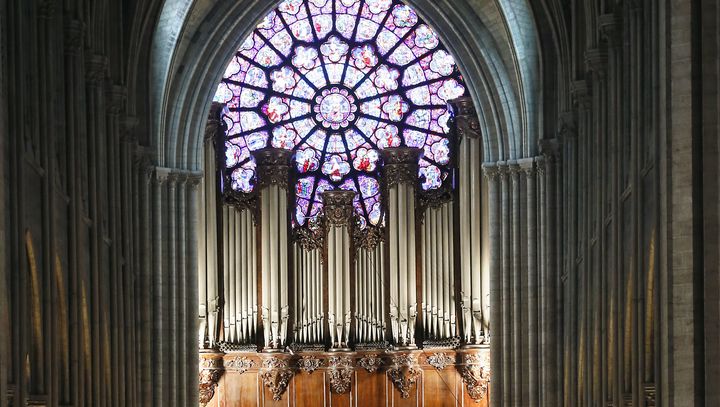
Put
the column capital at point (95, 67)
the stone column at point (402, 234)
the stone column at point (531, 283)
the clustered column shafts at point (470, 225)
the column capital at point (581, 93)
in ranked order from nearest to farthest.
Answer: the column capital at point (95, 67) < the column capital at point (581, 93) < the stone column at point (531, 283) < the clustered column shafts at point (470, 225) < the stone column at point (402, 234)

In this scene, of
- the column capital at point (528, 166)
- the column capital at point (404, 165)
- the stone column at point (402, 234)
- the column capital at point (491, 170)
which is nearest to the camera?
the column capital at point (528, 166)

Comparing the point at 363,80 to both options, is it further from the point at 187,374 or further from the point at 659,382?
the point at 659,382

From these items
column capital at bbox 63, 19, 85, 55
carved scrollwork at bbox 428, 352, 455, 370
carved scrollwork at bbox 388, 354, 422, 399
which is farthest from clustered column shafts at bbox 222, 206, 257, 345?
column capital at bbox 63, 19, 85, 55

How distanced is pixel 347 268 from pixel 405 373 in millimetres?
2568

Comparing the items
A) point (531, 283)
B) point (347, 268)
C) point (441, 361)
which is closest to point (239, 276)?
point (347, 268)

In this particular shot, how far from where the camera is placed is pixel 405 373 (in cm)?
3556

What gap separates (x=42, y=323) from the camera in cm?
2195

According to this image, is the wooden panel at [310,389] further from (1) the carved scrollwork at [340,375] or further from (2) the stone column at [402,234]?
(2) the stone column at [402,234]

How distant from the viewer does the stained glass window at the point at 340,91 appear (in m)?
36.8

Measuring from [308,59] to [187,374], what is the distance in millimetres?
8343

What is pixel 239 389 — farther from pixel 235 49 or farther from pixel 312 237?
pixel 235 49

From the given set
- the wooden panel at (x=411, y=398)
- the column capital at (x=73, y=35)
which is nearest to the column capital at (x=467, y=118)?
the wooden panel at (x=411, y=398)

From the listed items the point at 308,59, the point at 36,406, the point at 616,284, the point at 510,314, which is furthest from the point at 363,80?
the point at 36,406

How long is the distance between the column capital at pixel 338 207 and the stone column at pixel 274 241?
88 cm
